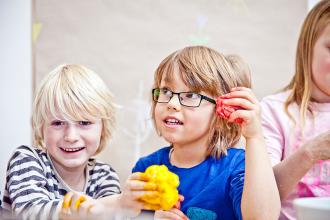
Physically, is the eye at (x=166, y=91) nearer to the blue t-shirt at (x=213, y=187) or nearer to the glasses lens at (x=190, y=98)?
the glasses lens at (x=190, y=98)

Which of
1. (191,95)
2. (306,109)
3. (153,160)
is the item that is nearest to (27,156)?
(153,160)

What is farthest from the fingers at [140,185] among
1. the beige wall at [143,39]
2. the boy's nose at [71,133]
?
the beige wall at [143,39]

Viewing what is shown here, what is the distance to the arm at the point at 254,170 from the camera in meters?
0.72

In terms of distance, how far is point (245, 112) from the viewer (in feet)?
2.37

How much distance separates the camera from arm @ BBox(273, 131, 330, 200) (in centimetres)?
80

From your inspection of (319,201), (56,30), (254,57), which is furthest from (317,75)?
(56,30)

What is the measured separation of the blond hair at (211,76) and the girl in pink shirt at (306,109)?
0.13 metres

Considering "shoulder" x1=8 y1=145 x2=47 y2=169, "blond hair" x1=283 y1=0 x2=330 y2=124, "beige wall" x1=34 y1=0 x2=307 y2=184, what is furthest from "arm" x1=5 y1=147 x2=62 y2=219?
"blond hair" x1=283 y1=0 x2=330 y2=124

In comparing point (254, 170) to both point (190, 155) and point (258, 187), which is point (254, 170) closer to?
point (258, 187)

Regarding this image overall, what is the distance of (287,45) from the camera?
4.07 ft

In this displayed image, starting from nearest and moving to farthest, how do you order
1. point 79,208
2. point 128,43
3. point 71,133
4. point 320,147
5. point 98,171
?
1. point 79,208
2. point 320,147
3. point 71,133
4. point 98,171
5. point 128,43

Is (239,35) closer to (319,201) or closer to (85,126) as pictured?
(85,126)

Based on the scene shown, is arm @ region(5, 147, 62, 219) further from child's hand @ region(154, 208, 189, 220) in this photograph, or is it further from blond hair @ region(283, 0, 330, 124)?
blond hair @ region(283, 0, 330, 124)

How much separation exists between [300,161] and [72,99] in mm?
418
